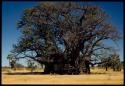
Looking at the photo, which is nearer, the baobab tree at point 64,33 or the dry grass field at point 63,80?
the dry grass field at point 63,80

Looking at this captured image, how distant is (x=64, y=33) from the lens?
41.0 m

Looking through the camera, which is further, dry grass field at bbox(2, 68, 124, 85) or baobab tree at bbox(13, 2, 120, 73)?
baobab tree at bbox(13, 2, 120, 73)

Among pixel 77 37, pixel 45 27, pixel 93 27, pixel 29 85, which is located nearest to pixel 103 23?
pixel 93 27

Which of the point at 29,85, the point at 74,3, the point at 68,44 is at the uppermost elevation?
the point at 74,3

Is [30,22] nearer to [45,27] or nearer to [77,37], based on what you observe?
[45,27]

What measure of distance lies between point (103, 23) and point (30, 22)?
9287 mm

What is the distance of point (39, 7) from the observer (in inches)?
1667

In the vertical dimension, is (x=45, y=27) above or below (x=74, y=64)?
above

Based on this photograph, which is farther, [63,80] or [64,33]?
[64,33]

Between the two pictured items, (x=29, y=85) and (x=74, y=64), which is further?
(x=74, y=64)

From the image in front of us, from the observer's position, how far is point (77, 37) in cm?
4078

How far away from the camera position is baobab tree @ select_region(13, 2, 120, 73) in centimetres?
4122

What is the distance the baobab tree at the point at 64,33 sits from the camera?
41.2m

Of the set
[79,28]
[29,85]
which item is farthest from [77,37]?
[29,85]
